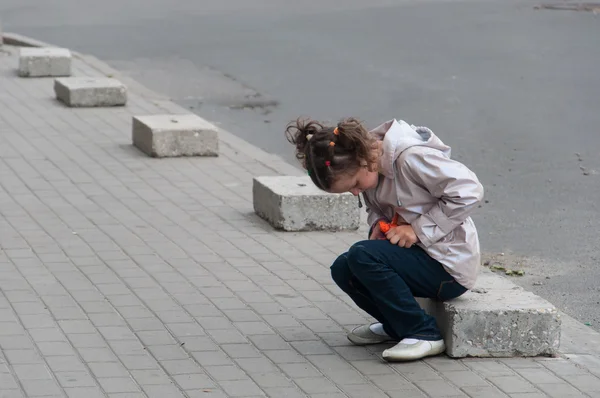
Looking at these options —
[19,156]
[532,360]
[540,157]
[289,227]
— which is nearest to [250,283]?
[289,227]

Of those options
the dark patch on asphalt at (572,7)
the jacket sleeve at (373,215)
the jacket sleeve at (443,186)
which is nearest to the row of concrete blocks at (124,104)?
the jacket sleeve at (373,215)

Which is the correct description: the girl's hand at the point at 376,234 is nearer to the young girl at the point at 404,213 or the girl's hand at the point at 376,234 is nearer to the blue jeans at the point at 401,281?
the young girl at the point at 404,213

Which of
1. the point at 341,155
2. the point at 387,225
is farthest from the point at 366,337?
the point at 341,155

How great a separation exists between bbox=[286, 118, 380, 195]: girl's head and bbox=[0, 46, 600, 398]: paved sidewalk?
2.68 ft

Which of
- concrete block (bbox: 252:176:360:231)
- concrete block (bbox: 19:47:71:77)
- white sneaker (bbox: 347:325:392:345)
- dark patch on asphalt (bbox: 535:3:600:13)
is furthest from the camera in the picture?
dark patch on asphalt (bbox: 535:3:600:13)

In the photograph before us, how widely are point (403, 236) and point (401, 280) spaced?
189 millimetres

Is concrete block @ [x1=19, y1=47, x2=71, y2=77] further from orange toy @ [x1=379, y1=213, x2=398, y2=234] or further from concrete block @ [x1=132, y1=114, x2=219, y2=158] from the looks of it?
orange toy @ [x1=379, y1=213, x2=398, y2=234]

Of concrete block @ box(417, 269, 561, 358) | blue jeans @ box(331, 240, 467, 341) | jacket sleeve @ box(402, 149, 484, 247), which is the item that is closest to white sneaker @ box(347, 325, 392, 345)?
blue jeans @ box(331, 240, 467, 341)

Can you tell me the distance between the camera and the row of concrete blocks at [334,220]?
5.23 metres

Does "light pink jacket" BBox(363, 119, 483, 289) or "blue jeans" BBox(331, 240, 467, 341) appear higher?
"light pink jacket" BBox(363, 119, 483, 289)

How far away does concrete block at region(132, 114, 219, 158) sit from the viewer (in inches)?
369

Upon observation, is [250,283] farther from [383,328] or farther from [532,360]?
[532,360]

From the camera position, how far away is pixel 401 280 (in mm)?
5152

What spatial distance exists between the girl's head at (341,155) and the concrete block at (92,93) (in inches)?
265
